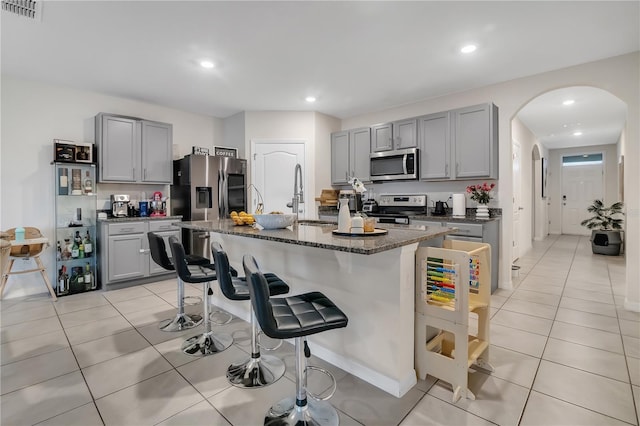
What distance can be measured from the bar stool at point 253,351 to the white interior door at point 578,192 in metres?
10.00

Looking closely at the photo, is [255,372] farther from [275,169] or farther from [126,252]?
[275,169]

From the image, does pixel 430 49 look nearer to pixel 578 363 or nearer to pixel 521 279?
pixel 578 363

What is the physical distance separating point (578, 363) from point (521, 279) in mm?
2407

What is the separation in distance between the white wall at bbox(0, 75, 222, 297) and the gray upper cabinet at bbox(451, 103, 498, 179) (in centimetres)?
474

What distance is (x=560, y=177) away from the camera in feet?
29.7

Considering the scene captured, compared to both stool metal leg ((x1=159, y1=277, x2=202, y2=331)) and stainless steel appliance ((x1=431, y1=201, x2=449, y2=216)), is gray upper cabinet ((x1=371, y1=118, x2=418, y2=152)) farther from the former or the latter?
stool metal leg ((x1=159, y1=277, x2=202, y2=331))

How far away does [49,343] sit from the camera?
2.51 metres

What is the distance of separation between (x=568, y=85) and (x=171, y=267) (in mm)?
4552

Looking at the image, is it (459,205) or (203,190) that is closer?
(459,205)

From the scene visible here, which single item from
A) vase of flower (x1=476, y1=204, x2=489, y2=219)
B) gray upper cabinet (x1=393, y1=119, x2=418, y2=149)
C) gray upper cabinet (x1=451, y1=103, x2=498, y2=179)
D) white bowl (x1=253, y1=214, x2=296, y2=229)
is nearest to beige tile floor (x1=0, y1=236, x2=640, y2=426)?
white bowl (x1=253, y1=214, x2=296, y2=229)

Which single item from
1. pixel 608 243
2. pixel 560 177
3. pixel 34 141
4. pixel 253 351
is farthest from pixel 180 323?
pixel 560 177

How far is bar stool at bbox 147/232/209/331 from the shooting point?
265 centimetres

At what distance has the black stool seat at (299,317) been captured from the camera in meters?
1.37

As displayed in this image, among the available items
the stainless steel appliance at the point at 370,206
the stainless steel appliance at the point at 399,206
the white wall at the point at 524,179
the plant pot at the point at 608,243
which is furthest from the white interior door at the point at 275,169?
the plant pot at the point at 608,243
